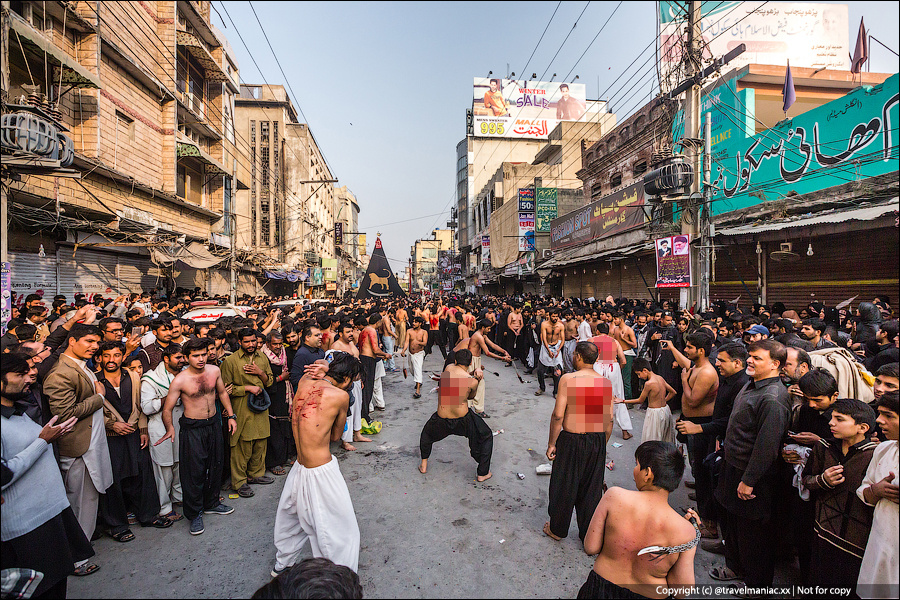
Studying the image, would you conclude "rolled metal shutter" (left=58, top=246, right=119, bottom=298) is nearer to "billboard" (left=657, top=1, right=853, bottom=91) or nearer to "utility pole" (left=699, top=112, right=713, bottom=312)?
"utility pole" (left=699, top=112, right=713, bottom=312)

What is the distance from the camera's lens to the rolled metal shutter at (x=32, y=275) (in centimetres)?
974

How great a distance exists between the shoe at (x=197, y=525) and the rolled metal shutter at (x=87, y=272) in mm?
10920

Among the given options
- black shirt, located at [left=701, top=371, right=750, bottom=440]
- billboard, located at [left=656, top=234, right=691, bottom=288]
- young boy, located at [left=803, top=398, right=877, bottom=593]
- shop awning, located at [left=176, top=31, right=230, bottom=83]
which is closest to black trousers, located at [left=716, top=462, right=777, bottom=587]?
young boy, located at [left=803, top=398, right=877, bottom=593]

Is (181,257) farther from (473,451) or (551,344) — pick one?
(473,451)

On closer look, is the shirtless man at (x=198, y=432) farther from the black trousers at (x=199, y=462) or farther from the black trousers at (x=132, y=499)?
the black trousers at (x=132, y=499)

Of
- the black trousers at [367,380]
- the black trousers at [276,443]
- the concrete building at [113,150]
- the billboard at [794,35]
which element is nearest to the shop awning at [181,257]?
the concrete building at [113,150]

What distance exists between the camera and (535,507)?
171 inches

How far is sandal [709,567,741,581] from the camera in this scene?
3.26 meters

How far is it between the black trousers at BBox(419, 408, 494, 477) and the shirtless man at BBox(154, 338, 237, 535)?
2.16 meters

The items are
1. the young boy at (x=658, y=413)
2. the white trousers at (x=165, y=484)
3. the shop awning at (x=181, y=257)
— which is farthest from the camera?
the shop awning at (x=181, y=257)

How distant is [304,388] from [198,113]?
68.6 feet

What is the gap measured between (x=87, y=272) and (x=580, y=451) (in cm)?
1447

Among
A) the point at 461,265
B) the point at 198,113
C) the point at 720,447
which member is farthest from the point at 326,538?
the point at 461,265

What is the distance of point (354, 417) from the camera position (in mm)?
6297
